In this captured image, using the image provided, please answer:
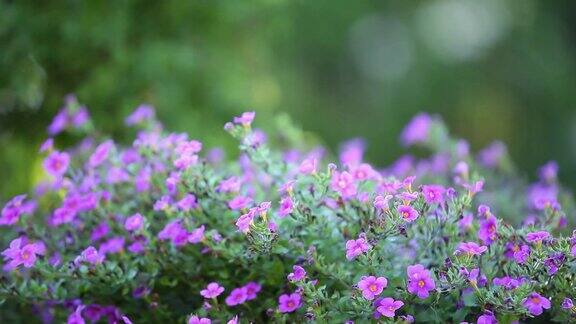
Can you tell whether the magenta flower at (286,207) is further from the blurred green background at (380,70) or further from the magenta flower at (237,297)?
the blurred green background at (380,70)

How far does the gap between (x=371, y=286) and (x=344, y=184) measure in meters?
0.29

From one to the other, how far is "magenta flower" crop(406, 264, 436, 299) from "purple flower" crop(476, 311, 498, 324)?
0.42ft

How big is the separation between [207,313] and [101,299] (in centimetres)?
35

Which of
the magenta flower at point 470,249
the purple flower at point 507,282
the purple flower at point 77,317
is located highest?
the magenta flower at point 470,249

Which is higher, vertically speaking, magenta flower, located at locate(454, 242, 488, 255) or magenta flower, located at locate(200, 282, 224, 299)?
magenta flower, located at locate(454, 242, 488, 255)

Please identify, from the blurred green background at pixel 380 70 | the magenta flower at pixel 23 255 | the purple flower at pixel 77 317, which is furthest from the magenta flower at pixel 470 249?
the blurred green background at pixel 380 70

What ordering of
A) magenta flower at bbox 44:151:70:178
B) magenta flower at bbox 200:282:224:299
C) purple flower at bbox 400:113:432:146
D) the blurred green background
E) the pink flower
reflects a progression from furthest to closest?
the blurred green background < purple flower at bbox 400:113:432:146 < magenta flower at bbox 44:151:70:178 < the pink flower < magenta flower at bbox 200:282:224:299

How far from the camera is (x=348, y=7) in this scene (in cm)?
703

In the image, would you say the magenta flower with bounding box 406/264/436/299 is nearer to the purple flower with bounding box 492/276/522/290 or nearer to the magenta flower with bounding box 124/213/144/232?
the purple flower with bounding box 492/276/522/290

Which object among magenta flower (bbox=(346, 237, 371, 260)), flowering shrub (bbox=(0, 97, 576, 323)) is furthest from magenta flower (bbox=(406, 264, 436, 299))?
magenta flower (bbox=(346, 237, 371, 260))

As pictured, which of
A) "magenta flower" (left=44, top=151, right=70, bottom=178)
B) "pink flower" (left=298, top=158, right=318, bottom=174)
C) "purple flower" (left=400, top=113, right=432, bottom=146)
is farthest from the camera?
"purple flower" (left=400, top=113, right=432, bottom=146)

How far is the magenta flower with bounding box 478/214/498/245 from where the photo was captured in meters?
1.83

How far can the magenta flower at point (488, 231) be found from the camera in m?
1.83

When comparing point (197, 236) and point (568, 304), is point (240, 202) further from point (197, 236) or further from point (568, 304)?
point (568, 304)
